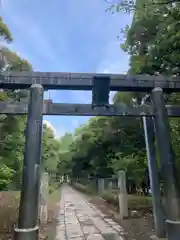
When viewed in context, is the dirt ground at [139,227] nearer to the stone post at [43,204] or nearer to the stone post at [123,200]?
the stone post at [123,200]

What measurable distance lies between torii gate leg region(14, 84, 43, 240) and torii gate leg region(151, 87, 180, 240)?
2.33 metres

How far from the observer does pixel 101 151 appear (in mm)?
16250

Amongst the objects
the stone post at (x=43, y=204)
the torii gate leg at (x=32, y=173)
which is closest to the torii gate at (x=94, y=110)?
the torii gate leg at (x=32, y=173)

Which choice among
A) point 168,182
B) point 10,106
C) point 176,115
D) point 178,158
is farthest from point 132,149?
point 10,106

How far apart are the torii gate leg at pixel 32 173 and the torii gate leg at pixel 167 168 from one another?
7.65ft

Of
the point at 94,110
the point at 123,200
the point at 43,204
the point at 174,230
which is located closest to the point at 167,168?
the point at 174,230

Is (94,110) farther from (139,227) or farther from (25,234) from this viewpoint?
(139,227)

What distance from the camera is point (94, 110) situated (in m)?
4.64

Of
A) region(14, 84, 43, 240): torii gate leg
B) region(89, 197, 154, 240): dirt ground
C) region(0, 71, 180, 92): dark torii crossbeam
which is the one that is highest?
region(0, 71, 180, 92): dark torii crossbeam

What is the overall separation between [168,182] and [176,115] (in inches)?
63.7

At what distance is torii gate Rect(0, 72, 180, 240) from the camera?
395 centimetres

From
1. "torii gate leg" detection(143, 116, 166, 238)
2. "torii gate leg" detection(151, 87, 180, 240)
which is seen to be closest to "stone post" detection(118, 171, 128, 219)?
"torii gate leg" detection(143, 116, 166, 238)

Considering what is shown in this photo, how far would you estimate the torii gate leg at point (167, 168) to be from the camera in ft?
13.0

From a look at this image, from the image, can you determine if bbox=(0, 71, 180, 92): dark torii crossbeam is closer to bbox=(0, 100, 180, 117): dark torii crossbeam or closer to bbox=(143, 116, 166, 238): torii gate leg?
bbox=(0, 100, 180, 117): dark torii crossbeam
